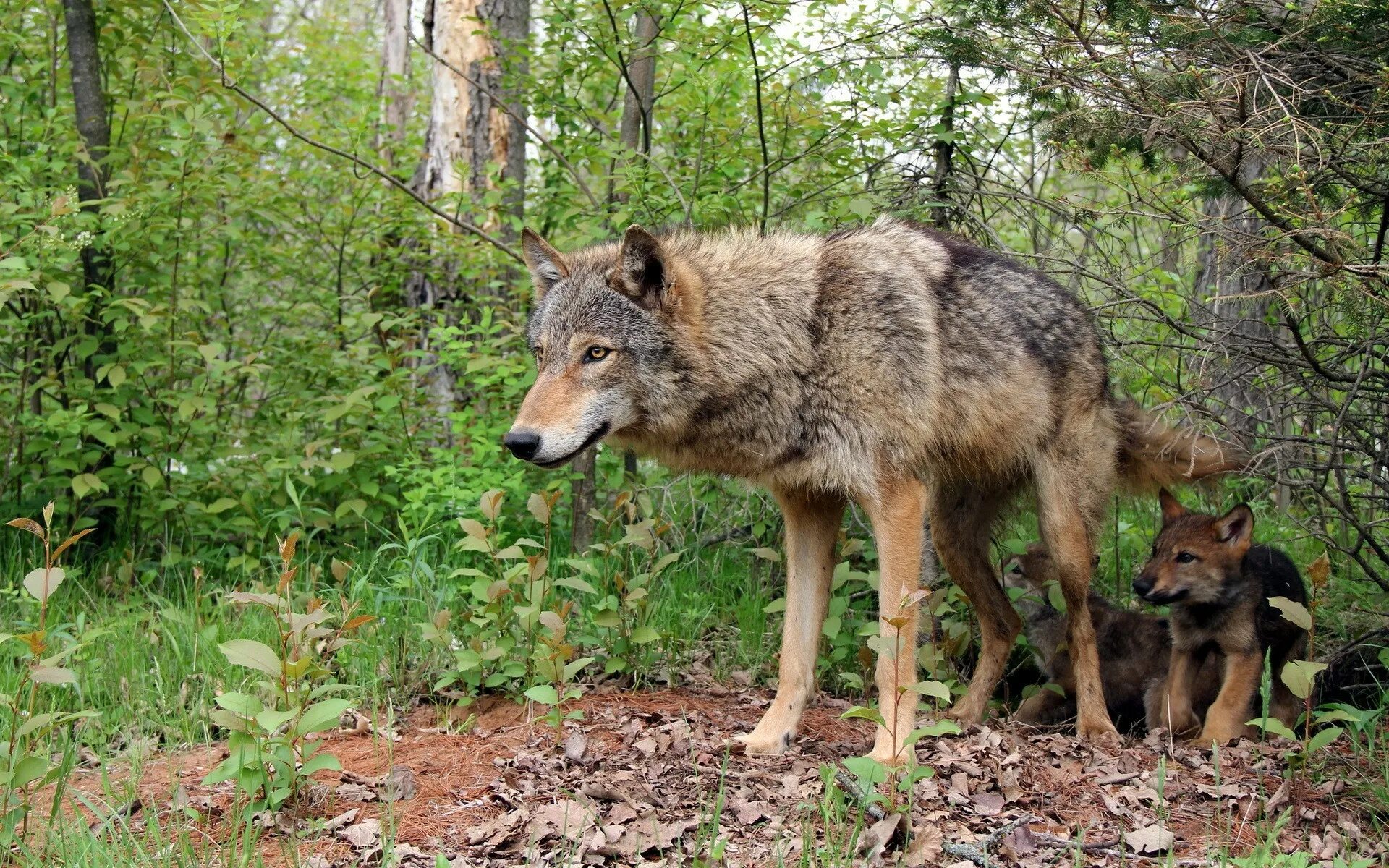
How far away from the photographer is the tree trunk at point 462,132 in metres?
8.44

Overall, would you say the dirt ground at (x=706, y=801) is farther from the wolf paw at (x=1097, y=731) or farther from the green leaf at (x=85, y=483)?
the green leaf at (x=85, y=483)

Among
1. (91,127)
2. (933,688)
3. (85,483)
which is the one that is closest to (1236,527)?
(933,688)

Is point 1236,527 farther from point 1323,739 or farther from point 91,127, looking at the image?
point 91,127

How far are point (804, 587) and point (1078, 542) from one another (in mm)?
1522

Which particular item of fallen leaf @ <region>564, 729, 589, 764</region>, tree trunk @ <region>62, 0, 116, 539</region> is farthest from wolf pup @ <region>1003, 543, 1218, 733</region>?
tree trunk @ <region>62, 0, 116, 539</region>

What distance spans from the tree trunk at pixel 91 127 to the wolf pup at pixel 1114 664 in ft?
20.1

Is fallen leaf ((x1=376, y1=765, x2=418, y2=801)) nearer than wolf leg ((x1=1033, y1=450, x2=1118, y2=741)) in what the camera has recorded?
Yes

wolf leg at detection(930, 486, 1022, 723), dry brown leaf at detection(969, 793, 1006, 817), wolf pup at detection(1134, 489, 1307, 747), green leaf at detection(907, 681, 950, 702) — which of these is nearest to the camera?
green leaf at detection(907, 681, 950, 702)

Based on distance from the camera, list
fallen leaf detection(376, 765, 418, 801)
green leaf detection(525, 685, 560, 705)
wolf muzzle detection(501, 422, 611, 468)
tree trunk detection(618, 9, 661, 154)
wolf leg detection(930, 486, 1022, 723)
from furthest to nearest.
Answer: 1. tree trunk detection(618, 9, 661, 154)
2. wolf leg detection(930, 486, 1022, 723)
3. wolf muzzle detection(501, 422, 611, 468)
4. green leaf detection(525, 685, 560, 705)
5. fallen leaf detection(376, 765, 418, 801)

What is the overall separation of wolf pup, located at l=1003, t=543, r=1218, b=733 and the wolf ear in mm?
640

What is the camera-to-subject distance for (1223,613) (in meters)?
5.42

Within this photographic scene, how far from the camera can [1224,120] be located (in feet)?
13.2

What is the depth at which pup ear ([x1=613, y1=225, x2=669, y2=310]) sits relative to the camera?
15.3ft

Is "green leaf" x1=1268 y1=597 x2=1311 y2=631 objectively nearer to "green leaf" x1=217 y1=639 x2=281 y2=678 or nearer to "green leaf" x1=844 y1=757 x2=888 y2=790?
"green leaf" x1=844 y1=757 x2=888 y2=790
